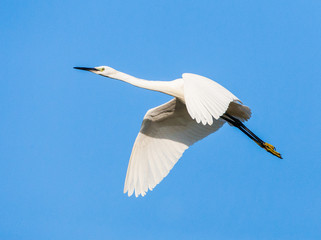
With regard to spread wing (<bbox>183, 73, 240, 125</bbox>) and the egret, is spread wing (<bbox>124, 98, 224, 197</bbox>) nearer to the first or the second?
the egret

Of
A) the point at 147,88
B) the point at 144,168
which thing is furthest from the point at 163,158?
the point at 147,88

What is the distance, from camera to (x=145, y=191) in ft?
31.7

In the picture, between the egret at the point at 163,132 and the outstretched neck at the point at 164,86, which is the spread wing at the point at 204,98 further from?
the egret at the point at 163,132

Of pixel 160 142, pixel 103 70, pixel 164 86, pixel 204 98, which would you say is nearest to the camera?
pixel 204 98

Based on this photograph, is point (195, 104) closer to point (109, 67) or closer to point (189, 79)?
point (189, 79)

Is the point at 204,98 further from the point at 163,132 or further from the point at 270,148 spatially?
the point at 270,148

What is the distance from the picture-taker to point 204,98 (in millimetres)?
7586

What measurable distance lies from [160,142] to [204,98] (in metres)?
2.63

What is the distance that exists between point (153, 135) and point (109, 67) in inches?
56.2

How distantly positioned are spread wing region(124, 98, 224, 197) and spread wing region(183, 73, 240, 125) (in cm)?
153

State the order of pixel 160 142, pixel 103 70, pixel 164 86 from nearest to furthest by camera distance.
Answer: pixel 164 86 < pixel 103 70 < pixel 160 142

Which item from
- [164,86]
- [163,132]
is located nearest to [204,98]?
[164,86]

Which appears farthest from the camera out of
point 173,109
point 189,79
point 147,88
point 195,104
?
point 173,109

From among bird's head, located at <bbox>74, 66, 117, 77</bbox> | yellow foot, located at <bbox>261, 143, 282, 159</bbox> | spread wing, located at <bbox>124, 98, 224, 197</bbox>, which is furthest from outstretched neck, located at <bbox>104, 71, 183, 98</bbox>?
yellow foot, located at <bbox>261, 143, 282, 159</bbox>
